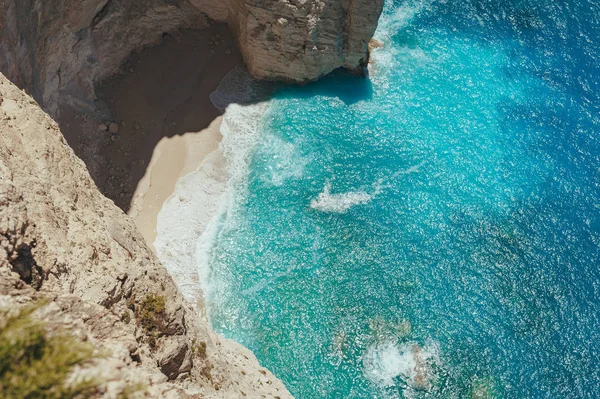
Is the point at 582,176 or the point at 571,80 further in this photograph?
the point at 571,80

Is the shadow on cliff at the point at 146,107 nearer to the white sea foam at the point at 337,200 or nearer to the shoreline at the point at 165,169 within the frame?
the shoreline at the point at 165,169

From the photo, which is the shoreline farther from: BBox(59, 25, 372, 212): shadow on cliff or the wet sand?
BBox(59, 25, 372, 212): shadow on cliff

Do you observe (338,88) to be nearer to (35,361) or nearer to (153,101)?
(153,101)

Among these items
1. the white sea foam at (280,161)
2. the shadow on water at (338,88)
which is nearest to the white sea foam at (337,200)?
the white sea foam at (280,161)

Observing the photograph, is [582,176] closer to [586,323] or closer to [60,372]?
[586,323]

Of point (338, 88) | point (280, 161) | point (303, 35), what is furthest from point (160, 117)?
point (338, 88)

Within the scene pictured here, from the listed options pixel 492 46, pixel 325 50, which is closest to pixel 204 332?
pixel 325 50
